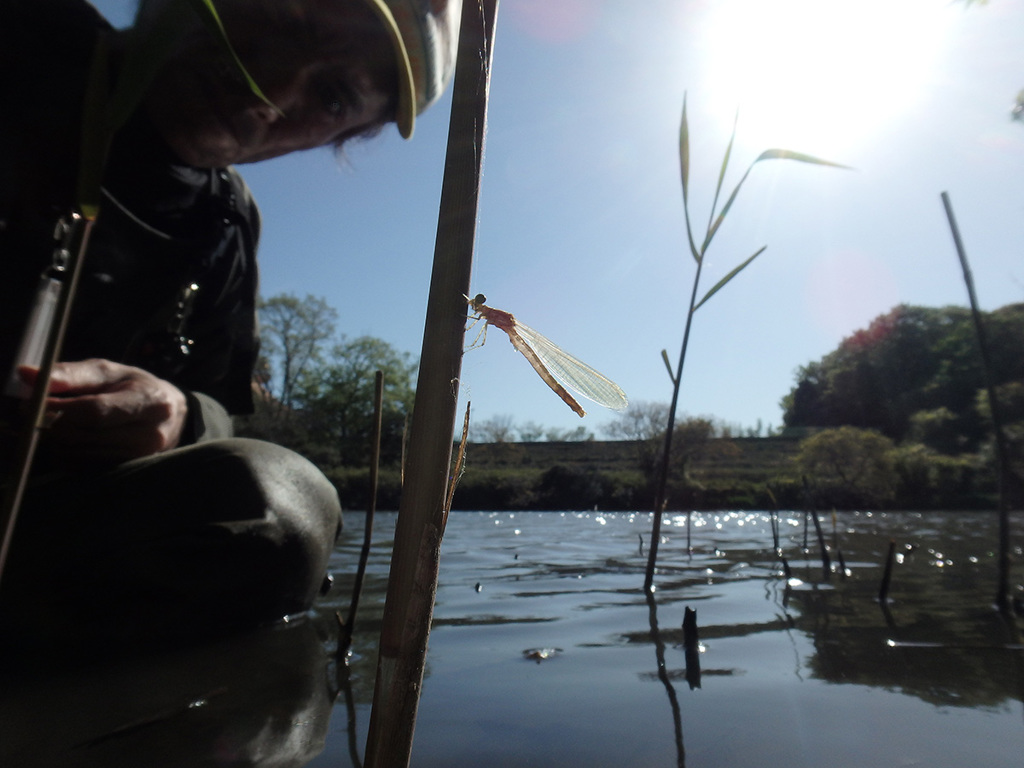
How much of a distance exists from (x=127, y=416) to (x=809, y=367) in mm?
31107

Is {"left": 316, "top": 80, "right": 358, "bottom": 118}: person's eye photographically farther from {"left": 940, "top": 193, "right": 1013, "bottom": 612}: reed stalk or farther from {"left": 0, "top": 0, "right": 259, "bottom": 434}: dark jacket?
{"left": 940, "top": 193, "right": 1013, "bottom": 612}: reed stalk

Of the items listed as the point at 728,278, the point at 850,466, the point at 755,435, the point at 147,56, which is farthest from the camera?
the point at 755,435

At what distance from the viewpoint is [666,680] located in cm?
87

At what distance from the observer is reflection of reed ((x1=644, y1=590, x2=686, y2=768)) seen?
2.08 ft

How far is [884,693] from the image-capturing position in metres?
0.81

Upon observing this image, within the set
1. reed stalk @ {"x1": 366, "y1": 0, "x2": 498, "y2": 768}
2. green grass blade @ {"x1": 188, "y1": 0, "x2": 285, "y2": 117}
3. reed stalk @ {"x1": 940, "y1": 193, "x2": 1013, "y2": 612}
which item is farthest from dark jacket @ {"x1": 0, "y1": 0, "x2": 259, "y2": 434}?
→ reed stalk @ {"x1": 940, "y1": 193, "x2": 1013, "y2": 612}

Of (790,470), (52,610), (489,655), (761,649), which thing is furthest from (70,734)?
(790,470)

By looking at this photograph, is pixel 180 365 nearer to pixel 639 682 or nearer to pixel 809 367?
pixel 639 682

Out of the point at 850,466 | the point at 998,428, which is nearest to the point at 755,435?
the point at 850,466

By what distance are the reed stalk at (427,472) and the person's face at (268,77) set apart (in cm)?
144

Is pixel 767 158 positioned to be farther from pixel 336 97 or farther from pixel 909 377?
pixel 909 377

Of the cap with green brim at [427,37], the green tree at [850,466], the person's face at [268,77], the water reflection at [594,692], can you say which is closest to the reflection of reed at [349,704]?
the water reflection at [594,692]

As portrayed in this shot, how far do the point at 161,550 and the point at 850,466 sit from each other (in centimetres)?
1265

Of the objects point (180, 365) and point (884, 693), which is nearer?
point (884, 693)
